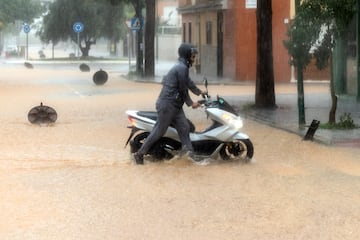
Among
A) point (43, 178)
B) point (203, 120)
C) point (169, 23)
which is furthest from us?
point (169, 23)

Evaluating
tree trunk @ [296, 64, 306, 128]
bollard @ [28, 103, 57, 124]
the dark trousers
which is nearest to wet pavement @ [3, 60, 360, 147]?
tree trunk @ [296, 64, 306, 128]

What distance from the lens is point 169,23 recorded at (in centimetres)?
7519

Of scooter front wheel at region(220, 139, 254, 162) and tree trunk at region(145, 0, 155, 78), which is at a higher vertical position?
tree trunk at region(145, 0, 155, 78)

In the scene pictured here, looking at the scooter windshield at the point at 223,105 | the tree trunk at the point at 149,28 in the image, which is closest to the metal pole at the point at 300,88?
the scooter windshield at the point at 223,105

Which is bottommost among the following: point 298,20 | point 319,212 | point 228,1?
point 319,212

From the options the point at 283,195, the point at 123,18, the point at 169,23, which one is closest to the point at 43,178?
the point at 283,195

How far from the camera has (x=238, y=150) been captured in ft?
34.2

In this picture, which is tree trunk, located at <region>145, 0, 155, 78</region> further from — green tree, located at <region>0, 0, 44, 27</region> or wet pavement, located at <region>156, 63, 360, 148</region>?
green tree, located at <region>0, 0, 44, 27</region>

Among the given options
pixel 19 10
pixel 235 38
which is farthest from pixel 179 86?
pixel 19 10

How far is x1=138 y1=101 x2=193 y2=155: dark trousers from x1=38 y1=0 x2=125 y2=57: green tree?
52.2 metres

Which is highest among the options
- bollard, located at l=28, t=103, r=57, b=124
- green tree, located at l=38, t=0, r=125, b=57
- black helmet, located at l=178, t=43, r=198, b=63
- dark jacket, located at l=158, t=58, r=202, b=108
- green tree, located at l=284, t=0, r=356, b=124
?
green tree, located at l=38, t=0, r=125, b=57

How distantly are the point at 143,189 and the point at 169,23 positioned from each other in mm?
67543

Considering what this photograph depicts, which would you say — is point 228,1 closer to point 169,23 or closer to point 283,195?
point 283,195

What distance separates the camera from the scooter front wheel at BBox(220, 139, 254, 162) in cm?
1031
